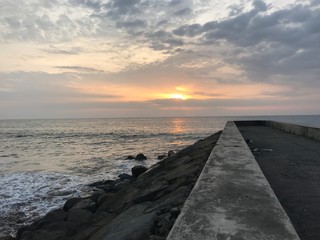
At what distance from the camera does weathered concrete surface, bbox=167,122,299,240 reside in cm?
217

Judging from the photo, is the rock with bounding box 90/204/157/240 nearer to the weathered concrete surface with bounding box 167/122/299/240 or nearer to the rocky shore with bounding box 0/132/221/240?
the rocky shore with bounding box 0/132/221/240

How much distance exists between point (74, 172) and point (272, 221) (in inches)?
641

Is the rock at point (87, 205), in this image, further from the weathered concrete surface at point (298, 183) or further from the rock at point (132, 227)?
the weathered concrete surface at point (298, 183)

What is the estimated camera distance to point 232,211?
8.61ft

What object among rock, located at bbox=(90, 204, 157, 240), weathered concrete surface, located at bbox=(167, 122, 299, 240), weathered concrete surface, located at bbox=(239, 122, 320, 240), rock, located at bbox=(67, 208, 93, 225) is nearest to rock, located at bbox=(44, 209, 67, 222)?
rock, located at bbox=(67, 208, 93, 225)

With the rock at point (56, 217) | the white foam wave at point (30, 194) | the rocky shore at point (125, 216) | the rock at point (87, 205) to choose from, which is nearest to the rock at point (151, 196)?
the rocky shore at point (125, 216)

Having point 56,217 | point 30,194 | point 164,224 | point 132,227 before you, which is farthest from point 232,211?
point 30,194

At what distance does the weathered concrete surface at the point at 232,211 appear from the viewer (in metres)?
2.17

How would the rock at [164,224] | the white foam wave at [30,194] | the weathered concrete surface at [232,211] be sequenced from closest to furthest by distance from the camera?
the weathered concrete surface at [232,211], the rock at [164,224], the white foam wave at [30,194]

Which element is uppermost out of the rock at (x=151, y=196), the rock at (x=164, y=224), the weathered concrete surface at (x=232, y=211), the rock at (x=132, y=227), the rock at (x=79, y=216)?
the weathered concrete surface at (x=232, y=211)

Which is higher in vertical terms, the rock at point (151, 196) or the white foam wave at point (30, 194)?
the rock at point (151, 196)

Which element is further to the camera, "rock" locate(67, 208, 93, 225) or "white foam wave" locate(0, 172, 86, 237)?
"white foam wave" locate(0, 172, 86, 237)

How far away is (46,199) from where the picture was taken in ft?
38.5

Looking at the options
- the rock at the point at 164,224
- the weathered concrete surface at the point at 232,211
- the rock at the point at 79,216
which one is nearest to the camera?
the weathered concrete surface at the point at 232,211
